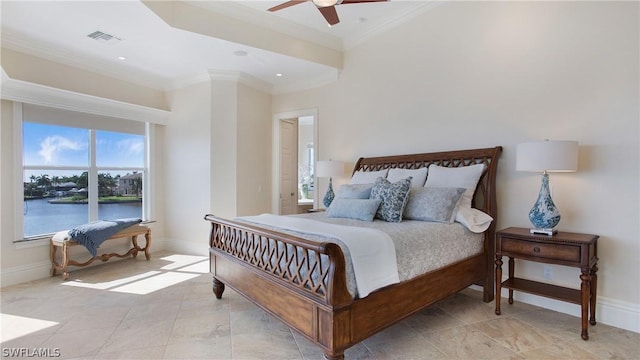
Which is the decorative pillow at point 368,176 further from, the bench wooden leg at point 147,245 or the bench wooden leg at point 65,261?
the bench wooden leg at point 65,261

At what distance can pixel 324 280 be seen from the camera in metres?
1.81

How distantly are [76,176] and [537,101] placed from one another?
19.4ft

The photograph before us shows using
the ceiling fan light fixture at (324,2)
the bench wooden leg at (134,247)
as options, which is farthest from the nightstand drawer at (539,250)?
the bench wooden leg at (134,247)

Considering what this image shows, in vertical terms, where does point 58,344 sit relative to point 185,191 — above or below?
below

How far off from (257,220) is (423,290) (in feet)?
5.15

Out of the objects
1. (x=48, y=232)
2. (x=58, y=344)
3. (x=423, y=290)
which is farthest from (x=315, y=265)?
(x=48, y=232)

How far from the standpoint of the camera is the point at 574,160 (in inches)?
98.8

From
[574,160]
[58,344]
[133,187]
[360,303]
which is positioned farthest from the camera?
[133,187]

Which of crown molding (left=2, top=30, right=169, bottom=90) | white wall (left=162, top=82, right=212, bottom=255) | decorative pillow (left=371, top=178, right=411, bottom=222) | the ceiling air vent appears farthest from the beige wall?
decorative pillow (left=371, top=178, right=411, bottom=222)

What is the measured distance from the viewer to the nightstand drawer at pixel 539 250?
2.42m

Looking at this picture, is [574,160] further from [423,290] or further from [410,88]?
[410,88]

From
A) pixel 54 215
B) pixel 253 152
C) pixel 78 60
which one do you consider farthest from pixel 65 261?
pixel 253 152

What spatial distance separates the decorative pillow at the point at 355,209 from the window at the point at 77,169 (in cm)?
377

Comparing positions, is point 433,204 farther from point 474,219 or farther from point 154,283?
point 154,283
